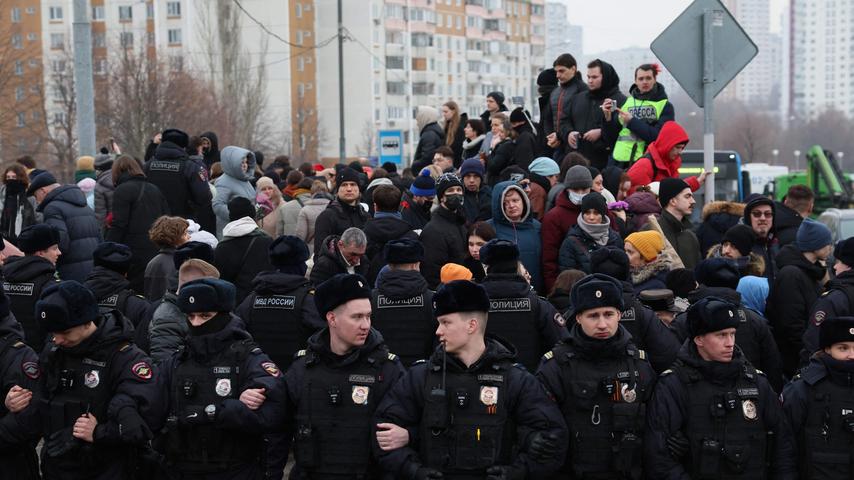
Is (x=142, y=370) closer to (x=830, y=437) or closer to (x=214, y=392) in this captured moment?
(x=214, y=392)

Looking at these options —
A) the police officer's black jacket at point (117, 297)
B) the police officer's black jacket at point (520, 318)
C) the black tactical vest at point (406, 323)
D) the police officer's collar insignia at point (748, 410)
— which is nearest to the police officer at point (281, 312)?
the black tactical vest at point (406, 323)

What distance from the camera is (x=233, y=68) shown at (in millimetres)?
67062

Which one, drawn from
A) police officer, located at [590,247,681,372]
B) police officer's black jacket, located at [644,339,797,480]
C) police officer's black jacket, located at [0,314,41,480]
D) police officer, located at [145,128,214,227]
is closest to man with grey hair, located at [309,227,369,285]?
police officer, located at [590,247,681,372]

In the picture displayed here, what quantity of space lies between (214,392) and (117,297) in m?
1.94

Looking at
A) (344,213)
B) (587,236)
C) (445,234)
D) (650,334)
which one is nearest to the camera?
(650,334)

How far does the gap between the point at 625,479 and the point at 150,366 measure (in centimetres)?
276

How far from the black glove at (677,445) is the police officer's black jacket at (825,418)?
66 centimetres

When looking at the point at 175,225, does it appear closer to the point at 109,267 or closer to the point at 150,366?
the point at 109,267

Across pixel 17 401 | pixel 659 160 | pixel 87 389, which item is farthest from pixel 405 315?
pixel 659 160

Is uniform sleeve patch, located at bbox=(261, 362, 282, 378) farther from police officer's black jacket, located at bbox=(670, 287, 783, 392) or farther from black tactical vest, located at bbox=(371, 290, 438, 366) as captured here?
police officer's black jacket, located at bbox=(670, 287, 783, 392)

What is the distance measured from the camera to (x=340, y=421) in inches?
241

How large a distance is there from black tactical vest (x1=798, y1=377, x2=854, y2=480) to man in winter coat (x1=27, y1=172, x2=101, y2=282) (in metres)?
6.90

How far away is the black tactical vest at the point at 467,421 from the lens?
19.1 feet

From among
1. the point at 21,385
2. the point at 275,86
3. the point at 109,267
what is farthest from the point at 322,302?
the point at 275,86
